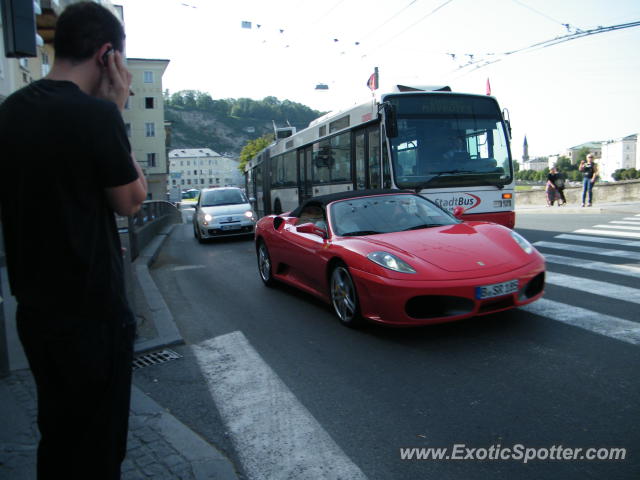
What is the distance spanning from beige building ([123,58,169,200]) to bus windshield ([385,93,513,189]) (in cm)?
5532

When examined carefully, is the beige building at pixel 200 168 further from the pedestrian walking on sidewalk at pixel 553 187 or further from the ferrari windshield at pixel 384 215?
the ferrari windshield at pixel 384 215

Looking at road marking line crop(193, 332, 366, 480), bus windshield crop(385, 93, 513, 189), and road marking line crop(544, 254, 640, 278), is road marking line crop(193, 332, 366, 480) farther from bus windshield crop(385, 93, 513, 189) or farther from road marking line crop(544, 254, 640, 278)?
bus windshield crop(385, 93, 513, 189)

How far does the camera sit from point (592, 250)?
9672 millimetres

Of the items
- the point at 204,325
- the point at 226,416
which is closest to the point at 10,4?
the point at 226,416

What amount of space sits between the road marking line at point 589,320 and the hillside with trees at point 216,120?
172 m

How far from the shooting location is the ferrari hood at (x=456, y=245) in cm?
491

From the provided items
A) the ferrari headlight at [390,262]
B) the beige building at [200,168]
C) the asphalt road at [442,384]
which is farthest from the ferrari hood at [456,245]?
the beige building at [200,168]

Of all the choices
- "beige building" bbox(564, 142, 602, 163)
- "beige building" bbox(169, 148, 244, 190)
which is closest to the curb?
"beige building" bbox(169, 148, 244, 190)

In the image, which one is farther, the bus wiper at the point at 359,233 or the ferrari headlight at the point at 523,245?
the bus wiper at the point at 359,233

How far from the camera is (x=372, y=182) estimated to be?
1016cm

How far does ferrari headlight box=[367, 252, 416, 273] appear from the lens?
4.83m

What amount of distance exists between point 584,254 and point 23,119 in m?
9.35

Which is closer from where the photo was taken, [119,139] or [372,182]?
[119,139]

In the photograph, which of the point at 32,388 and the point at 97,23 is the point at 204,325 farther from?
the point at 97,23
